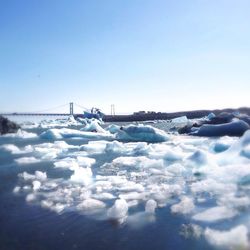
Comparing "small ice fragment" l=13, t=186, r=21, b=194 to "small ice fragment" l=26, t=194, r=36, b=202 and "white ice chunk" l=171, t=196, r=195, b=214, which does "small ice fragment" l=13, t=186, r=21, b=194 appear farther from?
"white ice chunk" l=171, t=196, r=195, b=214

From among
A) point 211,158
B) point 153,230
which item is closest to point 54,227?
point 153,230

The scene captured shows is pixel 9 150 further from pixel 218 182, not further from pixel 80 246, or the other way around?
pixel 80 246

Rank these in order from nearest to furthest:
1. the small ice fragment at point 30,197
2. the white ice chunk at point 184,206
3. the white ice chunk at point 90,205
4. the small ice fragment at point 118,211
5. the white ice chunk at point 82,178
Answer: the small ice fragment at point 118,211 < the white ice chunk at point 184,206 < the white ice chunk at point 90,205 < the small ice fragment at point 30,197 < the white ice chunk at point 82,178

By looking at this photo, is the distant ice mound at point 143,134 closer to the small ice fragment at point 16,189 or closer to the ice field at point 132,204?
the ice field at point 132,204

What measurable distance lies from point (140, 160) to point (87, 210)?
12.9ft

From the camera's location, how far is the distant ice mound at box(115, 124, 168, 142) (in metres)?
14.1

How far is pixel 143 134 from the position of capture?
575 inches

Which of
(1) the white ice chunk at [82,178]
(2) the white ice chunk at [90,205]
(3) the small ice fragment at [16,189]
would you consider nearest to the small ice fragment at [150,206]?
(2) the white ice chunk at [90,205]

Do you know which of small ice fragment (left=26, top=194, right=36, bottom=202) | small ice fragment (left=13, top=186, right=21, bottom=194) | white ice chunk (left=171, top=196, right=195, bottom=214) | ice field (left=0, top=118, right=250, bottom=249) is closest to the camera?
ice field (left=0, top=118, right=250, bottom=249)

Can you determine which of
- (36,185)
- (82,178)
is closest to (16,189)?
(36,185)

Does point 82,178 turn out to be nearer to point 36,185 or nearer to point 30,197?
point 36,185

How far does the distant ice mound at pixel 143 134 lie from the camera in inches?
554

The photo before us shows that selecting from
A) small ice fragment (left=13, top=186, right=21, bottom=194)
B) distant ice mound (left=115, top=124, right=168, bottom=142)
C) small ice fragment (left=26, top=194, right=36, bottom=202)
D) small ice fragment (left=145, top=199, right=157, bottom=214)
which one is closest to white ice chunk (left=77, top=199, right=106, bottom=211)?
small ice fragment (left=145, top=199, right=157, bottom=214)

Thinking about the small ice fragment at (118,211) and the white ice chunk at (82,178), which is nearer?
the small ice fragment at (118,211)
